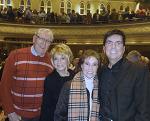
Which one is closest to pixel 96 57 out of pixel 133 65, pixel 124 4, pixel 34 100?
pixel 133 65

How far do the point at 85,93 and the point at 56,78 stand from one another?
0.75 meters

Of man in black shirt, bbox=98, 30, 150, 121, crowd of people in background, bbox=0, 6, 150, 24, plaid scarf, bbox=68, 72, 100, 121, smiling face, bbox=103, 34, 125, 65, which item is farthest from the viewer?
crowd of people in background, bbox=0, 6, 150, 24

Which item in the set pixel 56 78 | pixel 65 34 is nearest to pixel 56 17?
pixel 65 34

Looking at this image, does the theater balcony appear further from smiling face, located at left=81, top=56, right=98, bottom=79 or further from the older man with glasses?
smiling face, located at left=81, top=56, right=98, bottom=79

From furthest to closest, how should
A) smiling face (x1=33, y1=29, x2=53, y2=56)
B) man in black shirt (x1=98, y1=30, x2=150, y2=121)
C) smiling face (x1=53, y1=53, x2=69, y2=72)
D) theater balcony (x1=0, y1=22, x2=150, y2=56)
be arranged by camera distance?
theater balcony (x1=0, y1=22, x2=150, y2=56) < smiling face (x1=33, y1=29, x2=53, y2=56) < smiling face (x1=53, y1=53, x2=69, y2=72) < man in black shirt (x1=98, y1=30, x2=150, y2=121)

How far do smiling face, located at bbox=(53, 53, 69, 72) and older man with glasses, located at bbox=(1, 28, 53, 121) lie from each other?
646mm

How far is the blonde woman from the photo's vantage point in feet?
14.6

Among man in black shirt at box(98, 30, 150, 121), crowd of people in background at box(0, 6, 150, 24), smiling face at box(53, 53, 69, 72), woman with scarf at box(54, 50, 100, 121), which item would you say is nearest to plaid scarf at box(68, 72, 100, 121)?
woman with scarf at box(54, 50, 100, 121)

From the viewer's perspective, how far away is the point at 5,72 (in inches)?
201

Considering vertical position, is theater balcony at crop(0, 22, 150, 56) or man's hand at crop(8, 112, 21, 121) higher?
man's hand at crop(8, 112, 21, 121)

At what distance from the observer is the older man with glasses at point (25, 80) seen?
507 centimetres

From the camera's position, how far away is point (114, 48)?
368cm

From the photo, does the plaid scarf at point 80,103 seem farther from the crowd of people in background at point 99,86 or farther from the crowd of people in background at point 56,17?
the crowd of people in background at point 56,17

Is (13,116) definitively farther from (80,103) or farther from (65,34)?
(65,34)
